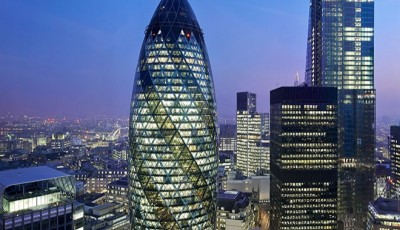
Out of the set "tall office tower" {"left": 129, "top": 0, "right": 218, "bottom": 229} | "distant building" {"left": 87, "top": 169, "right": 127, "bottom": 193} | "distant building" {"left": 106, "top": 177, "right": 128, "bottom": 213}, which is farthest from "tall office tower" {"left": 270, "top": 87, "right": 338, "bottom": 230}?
"distant building" {"left": 87, "top": 169, "right": 127, "bottom": 193}

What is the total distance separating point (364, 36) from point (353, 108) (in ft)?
86.5

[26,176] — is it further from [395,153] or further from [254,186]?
[395,153]

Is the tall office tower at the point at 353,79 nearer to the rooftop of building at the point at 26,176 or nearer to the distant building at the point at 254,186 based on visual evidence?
the distant building at the point at 254,186

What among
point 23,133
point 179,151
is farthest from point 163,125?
point 23,133

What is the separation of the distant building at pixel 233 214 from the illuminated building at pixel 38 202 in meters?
60.5

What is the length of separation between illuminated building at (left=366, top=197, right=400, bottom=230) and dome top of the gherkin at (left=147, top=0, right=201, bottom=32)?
214ft

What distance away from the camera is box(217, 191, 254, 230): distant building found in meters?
107

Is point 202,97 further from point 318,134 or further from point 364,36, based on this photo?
point 364,36

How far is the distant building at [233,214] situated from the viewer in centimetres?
10738

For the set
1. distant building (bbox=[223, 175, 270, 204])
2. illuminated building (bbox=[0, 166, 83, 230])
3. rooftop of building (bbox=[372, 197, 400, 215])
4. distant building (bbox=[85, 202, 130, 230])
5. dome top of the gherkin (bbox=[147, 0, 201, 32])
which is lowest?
distant building (bbox=[223, 175, 270, 204])

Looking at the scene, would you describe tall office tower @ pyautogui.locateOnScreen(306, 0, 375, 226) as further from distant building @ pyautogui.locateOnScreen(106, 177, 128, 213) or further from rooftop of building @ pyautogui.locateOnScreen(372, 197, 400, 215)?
distant building @ pyautogui.locateOnScreen(106, 177, 128, 213)

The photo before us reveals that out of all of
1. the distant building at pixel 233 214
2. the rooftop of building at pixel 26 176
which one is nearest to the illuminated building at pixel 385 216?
the distant building at pixel 233 214

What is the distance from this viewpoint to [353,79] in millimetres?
129500

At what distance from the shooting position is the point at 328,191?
10131 centimetres
